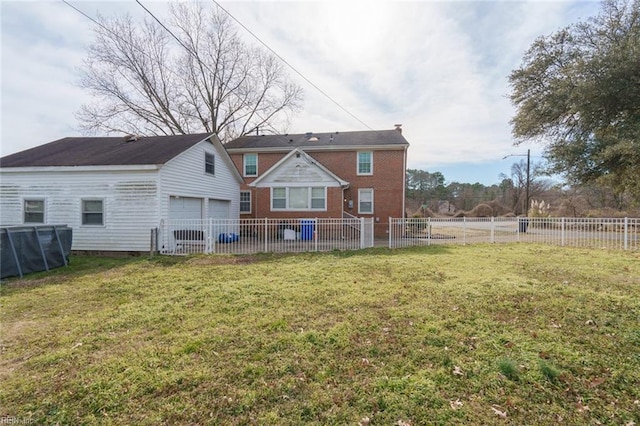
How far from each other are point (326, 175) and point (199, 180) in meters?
6.46

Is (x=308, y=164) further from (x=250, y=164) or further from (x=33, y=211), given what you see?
(x=33, y=211)

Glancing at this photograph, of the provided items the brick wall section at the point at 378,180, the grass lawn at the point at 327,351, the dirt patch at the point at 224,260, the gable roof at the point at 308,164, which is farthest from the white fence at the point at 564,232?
the grass lawn at the point at 327,351

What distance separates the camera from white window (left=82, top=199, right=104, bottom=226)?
11.8 m

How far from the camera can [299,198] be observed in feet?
56.2

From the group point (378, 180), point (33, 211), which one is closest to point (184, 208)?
point (33, 211)

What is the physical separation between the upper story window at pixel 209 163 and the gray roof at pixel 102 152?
3.17 ft

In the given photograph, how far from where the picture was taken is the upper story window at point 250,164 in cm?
2122

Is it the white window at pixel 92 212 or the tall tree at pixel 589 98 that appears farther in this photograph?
the tall tree at pixel 589 98

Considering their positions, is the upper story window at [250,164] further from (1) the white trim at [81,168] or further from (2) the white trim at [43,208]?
(2) the white trim at [43,208]

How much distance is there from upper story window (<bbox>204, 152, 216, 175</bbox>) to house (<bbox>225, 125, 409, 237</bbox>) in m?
2.47

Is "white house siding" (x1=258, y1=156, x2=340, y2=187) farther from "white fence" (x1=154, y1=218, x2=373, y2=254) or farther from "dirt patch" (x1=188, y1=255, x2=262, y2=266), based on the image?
"dirt patch" (x1=188, y1=255, x2=262, y2=266)

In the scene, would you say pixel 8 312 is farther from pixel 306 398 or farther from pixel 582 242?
pixel 582 242

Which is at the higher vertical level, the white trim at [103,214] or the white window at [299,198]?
the white window at [299,198]

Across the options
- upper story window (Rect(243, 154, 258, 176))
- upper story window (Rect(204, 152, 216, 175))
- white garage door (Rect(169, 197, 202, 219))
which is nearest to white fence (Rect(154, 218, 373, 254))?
white garage door (Rect(169, 197, 202, 219))
